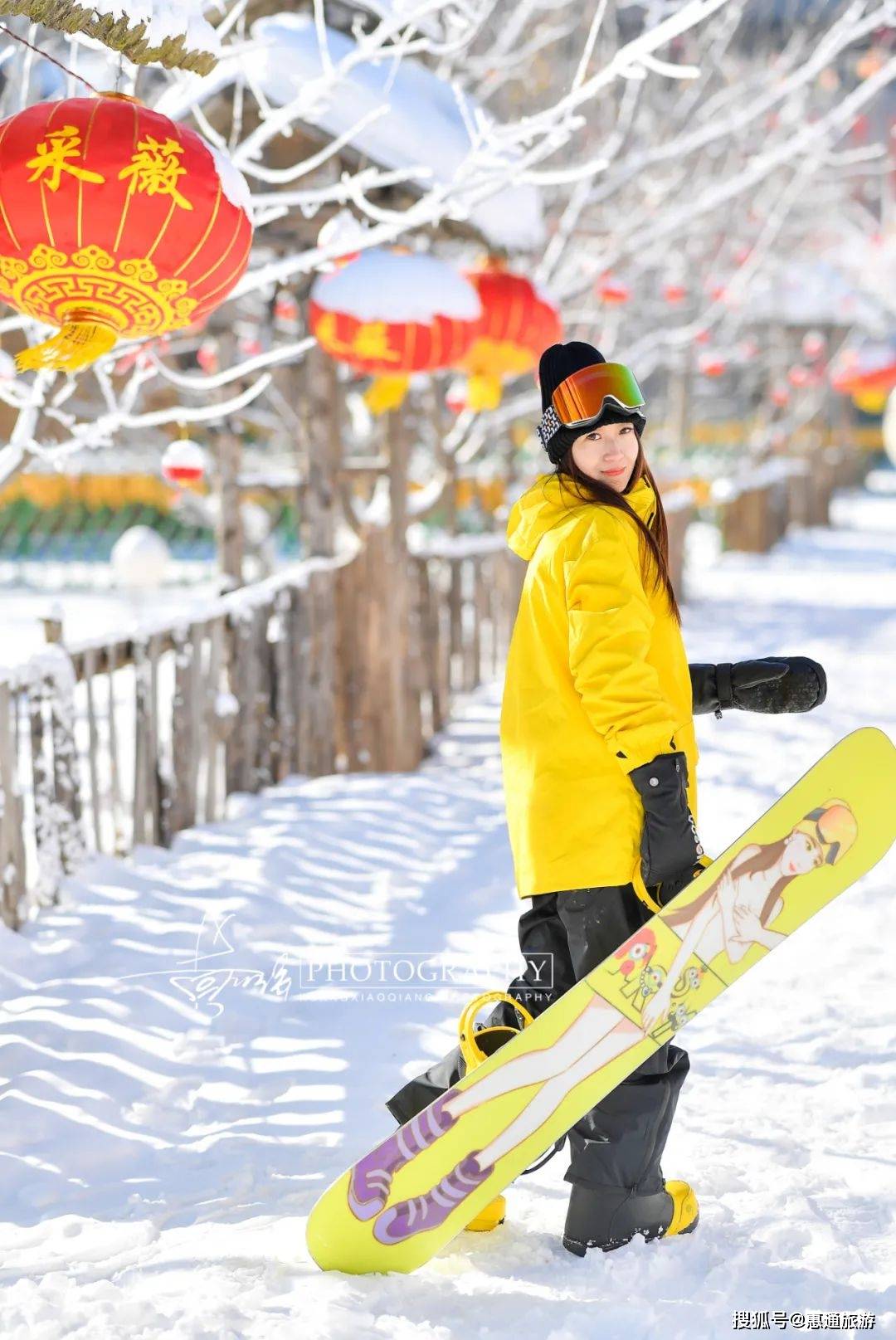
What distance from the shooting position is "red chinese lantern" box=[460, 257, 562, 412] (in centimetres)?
678

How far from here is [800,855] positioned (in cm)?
243

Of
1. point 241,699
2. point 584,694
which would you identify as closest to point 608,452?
point 584,694

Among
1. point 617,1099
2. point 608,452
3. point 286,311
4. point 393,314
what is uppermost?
point 286,311

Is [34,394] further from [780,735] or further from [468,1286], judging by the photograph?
[780,735]

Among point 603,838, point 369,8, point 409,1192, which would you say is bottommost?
point 409,1192

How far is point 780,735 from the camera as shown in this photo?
7340mm

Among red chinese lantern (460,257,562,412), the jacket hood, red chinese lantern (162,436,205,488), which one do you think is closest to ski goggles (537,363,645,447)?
the jacket hood

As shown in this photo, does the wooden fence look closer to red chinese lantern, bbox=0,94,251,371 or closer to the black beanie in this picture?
red chinese lantern, bbox=0,94,251,371

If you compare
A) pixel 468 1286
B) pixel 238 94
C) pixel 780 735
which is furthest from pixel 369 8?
pixel 468 1286

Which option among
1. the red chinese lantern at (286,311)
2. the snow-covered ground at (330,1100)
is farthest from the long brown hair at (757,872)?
the red chinese lantern at (286,311)

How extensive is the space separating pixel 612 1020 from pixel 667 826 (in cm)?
34

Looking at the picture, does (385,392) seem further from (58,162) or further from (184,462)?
(58,162)

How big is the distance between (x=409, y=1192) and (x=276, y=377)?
765 centimetres

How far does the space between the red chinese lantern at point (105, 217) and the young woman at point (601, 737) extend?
79 cm
